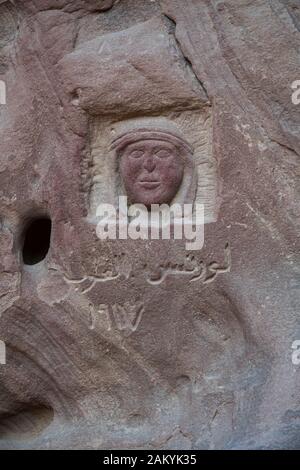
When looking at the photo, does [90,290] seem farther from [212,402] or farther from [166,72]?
[166,72]

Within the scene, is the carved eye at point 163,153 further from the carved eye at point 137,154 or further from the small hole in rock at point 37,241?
the small hole in rock at point 37,241

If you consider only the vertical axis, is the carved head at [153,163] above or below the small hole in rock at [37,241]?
above

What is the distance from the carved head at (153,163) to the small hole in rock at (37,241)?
1.36ft

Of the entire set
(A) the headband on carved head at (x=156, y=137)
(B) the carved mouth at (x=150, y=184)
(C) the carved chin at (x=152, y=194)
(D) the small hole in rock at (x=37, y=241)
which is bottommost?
(D) the small hole in rock at (x=37, y=241)

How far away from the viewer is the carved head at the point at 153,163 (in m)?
2.96

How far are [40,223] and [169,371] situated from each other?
0.75m

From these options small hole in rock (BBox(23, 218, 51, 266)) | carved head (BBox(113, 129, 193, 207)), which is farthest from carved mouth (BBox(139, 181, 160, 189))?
small hole in rock (BBox(23, 218, 51, 266))

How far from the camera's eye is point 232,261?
2938 mm

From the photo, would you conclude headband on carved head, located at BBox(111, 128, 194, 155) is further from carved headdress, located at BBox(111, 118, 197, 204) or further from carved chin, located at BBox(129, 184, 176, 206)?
carved chin, located at BBox(129, 184, 176, 206)

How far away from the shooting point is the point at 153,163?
9.71 ft

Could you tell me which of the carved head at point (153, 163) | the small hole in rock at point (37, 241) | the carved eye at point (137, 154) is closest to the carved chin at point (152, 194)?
the carved head at point (153, 163)

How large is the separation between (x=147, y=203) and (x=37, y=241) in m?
0.51

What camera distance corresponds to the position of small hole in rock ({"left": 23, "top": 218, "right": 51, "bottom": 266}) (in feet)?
10.5

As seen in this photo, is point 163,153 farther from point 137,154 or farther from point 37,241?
point 37,241
